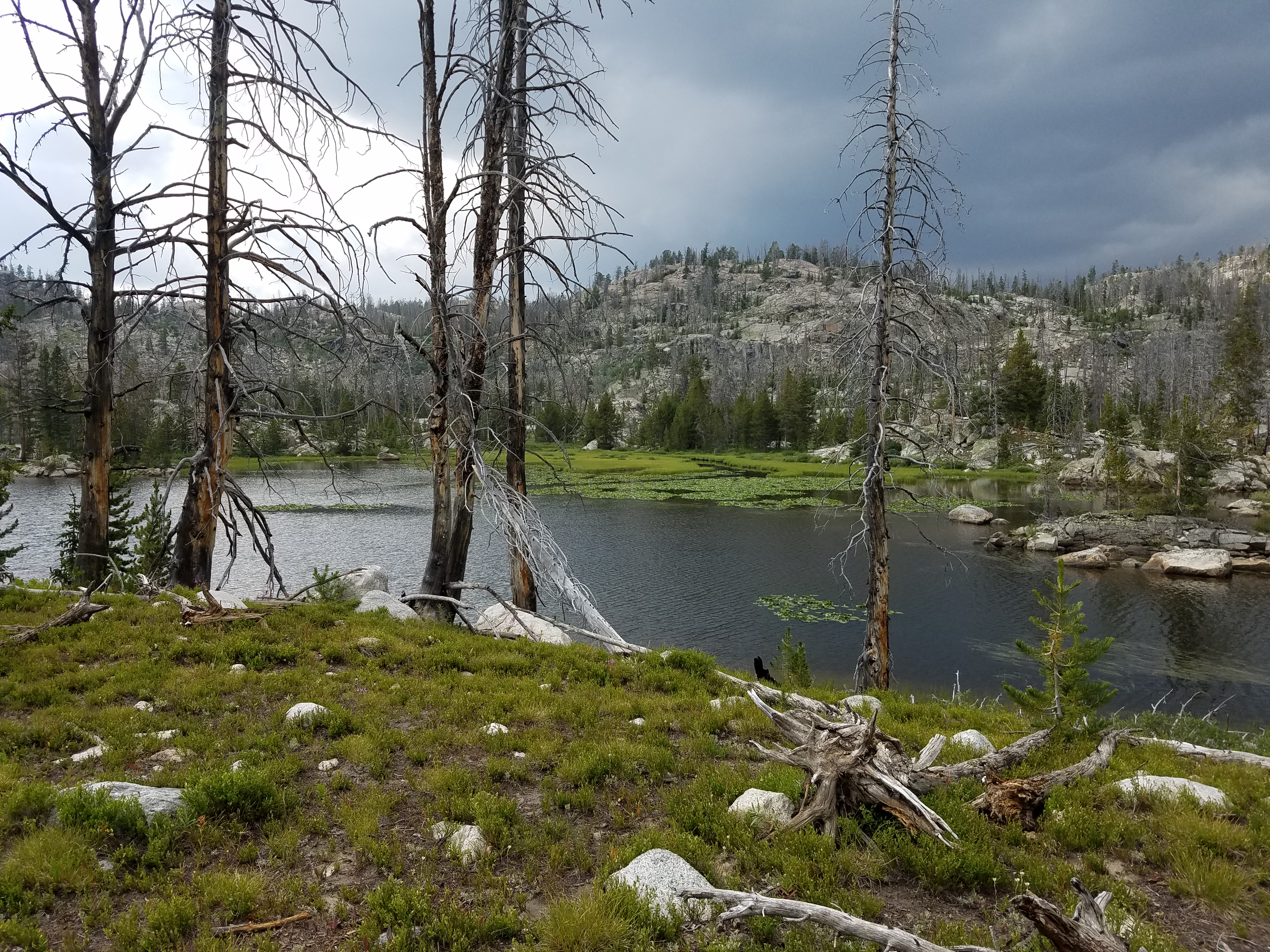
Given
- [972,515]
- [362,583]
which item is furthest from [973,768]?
[972,515]

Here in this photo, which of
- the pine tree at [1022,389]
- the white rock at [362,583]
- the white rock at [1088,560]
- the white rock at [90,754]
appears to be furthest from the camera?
the pine tree at [1022,389]

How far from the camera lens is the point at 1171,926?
14.3 feet

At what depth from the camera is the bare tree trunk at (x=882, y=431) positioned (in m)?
13.3

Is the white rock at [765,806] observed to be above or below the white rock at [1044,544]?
above

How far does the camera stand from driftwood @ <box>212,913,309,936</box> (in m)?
3.80

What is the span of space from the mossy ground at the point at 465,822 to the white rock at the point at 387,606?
2649mm

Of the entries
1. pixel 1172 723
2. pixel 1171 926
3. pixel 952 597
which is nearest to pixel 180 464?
pixel 1171 926

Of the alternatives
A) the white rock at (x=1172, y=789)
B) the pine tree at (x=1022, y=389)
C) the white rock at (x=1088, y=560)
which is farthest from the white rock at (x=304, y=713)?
the pine tree at (x=1022, y=389)

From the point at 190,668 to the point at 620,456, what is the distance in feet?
344

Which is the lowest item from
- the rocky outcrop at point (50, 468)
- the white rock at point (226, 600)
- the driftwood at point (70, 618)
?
the rocky outcrop at point (50, 468)

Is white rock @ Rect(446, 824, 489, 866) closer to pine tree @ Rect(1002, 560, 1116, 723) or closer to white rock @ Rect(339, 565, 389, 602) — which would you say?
pine tree @ Rect(1002, 560, 1116, 723)

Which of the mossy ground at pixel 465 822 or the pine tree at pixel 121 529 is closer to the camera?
the mossy ground at pixel 465 822

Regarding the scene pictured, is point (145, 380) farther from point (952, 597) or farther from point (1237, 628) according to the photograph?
point (1237, 628)

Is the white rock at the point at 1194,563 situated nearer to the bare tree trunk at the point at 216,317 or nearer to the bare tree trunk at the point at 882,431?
the bare tree trunk at the point at 882,431
